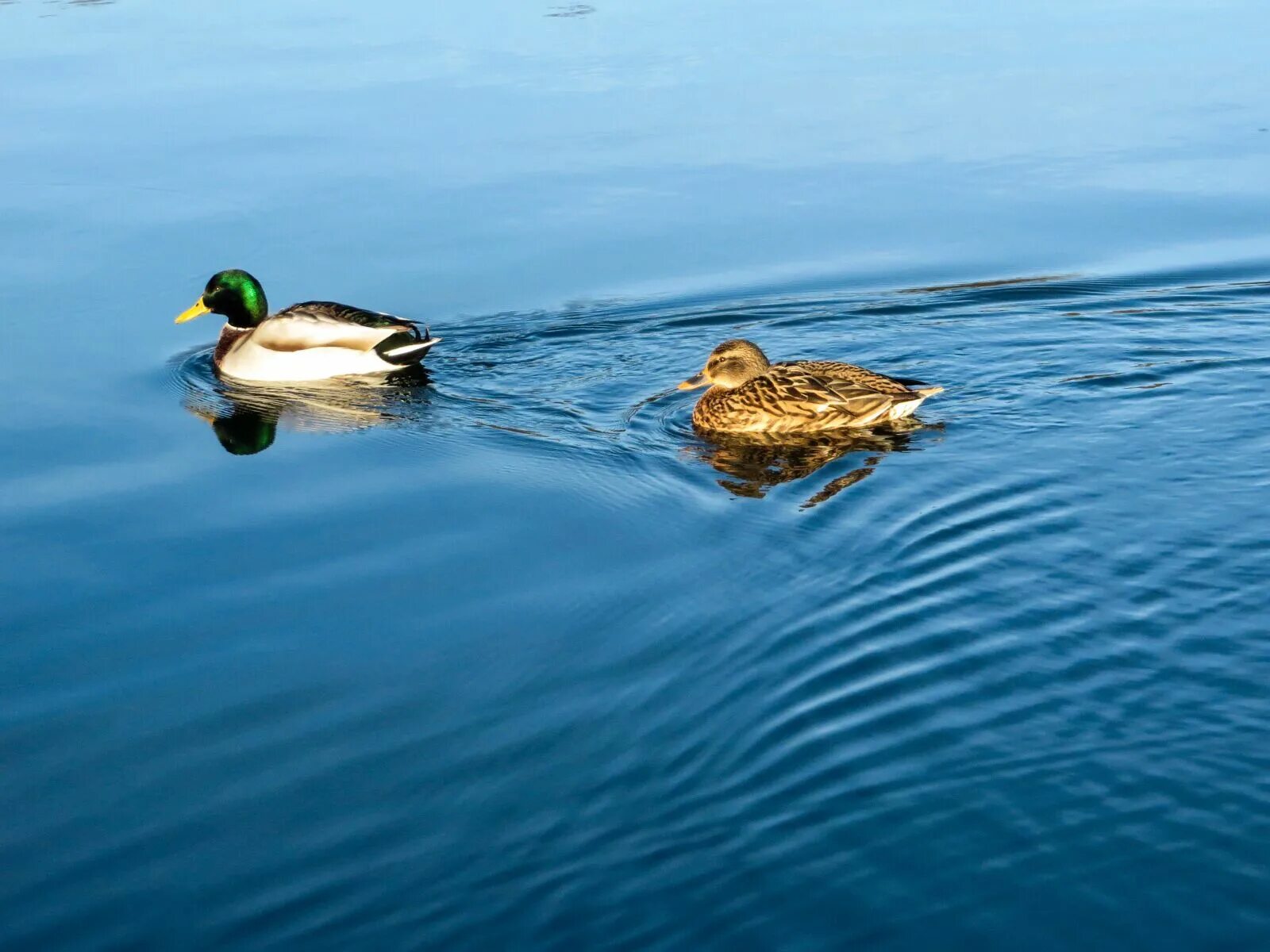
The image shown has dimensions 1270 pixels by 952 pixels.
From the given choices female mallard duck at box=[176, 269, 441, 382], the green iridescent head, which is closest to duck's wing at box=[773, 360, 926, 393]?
female mallard duck at box=[176, 269, 441, 382]

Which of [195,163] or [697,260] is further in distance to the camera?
[195,163]

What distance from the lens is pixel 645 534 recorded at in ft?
26.5

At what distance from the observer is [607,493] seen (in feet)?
28.7

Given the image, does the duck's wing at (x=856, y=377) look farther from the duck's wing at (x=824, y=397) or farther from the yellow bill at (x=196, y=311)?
the yellow bill at (x=196, y=311)

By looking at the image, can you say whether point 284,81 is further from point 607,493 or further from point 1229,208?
point 607,493

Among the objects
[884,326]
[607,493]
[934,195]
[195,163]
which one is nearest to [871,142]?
[934,195]

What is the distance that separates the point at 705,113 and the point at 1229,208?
5.68 meters

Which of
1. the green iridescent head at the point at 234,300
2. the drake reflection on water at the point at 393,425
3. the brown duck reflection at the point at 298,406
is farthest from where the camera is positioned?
the green iridescent head at the point at 234,300

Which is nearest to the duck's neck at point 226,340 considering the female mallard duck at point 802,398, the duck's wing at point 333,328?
the duck's wing at point 333,328

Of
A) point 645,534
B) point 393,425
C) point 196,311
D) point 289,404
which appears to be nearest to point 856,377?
point 645,534

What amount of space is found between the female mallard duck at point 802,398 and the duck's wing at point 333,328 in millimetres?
2369

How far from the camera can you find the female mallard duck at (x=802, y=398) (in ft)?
31.5

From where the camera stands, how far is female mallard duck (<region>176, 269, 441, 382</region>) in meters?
11.3

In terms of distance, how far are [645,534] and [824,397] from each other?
2116 millimetres
